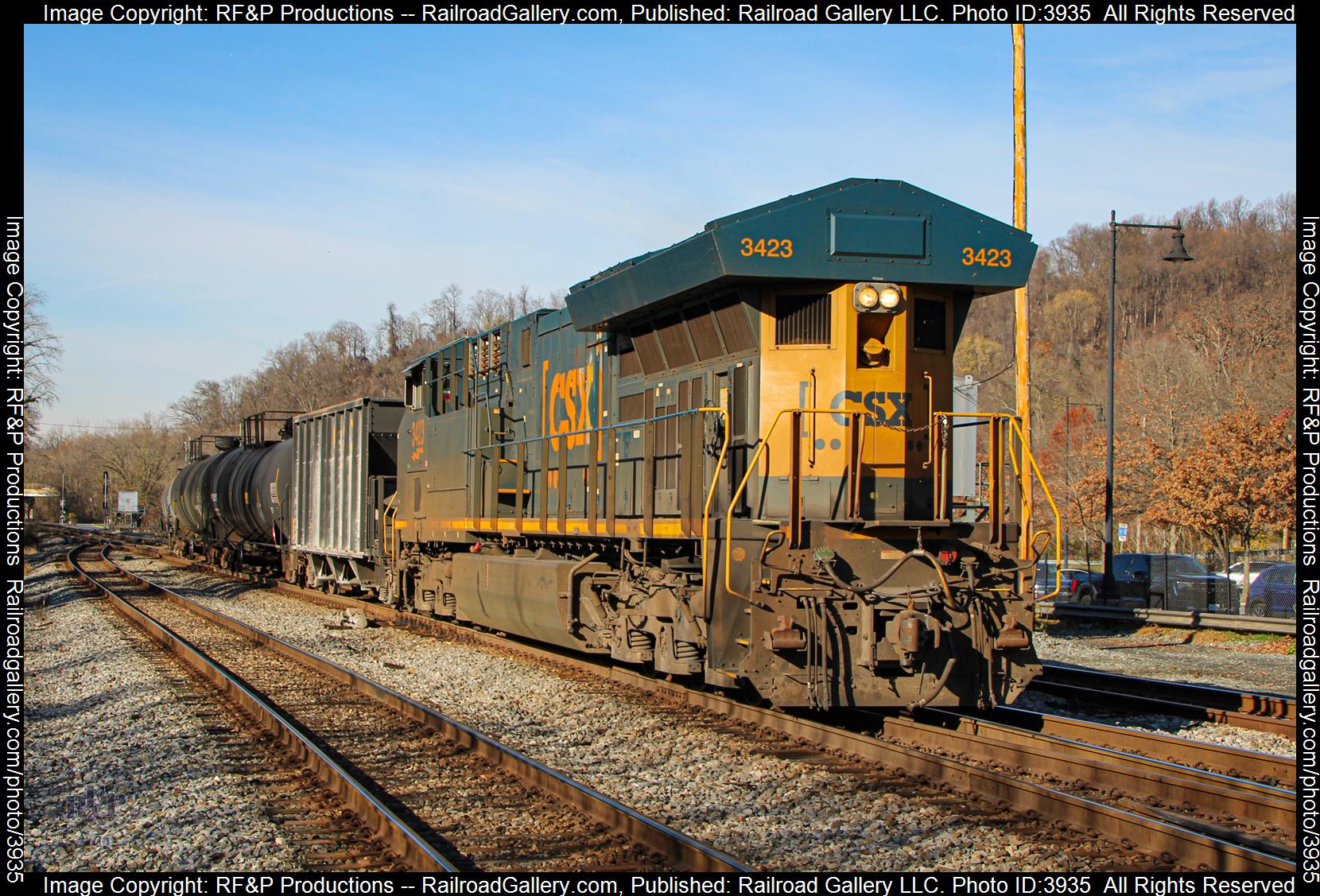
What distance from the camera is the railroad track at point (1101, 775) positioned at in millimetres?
5258

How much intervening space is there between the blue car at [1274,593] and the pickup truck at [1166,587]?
0.48 metres

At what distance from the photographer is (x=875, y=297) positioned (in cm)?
796

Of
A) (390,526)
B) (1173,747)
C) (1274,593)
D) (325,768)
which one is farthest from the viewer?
(1274,593)

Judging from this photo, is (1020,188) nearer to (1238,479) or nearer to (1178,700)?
(1178,700)

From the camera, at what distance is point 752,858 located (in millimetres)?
5188

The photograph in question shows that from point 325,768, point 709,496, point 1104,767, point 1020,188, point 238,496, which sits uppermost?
point 1020,188

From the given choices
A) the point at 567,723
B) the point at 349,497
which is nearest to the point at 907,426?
the point at 567,723

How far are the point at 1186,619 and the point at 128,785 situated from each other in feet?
47.5

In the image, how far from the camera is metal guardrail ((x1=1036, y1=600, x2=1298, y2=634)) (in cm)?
1490

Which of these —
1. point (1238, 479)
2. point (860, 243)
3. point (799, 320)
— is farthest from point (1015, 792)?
point (1238, 479)

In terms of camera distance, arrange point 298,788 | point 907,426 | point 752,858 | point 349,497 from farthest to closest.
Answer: point 349,497
point 907,426
point 298,788
point 752,858

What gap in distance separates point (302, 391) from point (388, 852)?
7676 centimetres

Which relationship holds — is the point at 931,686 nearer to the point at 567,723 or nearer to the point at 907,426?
the point at 907,426

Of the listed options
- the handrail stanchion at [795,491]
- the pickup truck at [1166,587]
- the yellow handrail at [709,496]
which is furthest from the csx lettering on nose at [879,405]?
the pickup truck at [1166,587]
